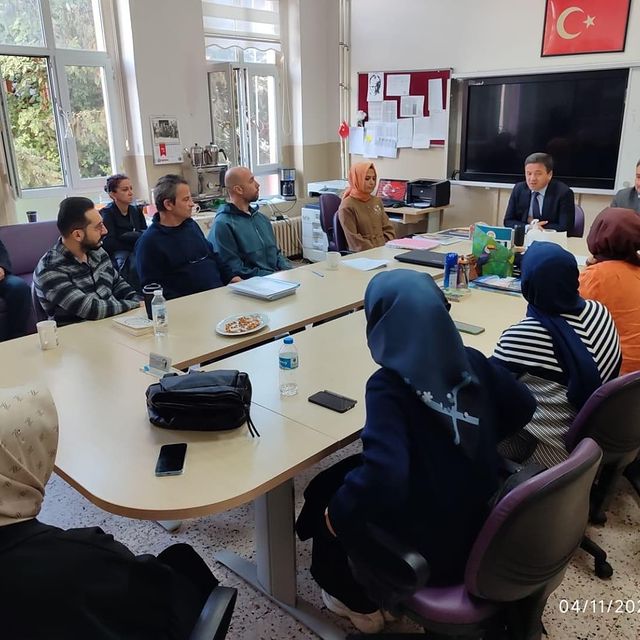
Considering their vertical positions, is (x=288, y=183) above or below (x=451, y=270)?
above

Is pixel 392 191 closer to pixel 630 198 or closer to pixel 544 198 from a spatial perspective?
pixel 544 198

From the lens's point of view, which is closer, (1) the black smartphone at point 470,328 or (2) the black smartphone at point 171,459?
(2) the black smartphone at point 171,459

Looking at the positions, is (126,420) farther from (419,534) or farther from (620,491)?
(620,491)

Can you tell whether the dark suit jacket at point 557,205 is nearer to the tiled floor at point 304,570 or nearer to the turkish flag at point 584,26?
the turkish flag at point 584,26

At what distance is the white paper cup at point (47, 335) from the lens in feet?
7.02

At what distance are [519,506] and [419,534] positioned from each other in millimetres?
241

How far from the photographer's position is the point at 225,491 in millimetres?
1323

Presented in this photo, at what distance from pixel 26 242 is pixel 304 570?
3371mm

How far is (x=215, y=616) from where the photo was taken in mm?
1146

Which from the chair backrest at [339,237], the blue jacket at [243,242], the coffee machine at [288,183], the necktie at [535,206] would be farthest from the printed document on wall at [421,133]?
the blue jacket at [243,242]

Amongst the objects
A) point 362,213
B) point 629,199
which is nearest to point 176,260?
point 362,213

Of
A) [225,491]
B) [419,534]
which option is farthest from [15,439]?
[419,534]

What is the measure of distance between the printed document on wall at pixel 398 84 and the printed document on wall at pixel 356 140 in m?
0.51

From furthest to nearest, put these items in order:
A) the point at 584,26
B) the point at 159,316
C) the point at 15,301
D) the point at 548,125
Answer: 1. the point at 548,125
2. the point at 584,26
3. the point at 15,301
4. the point at 159,316
